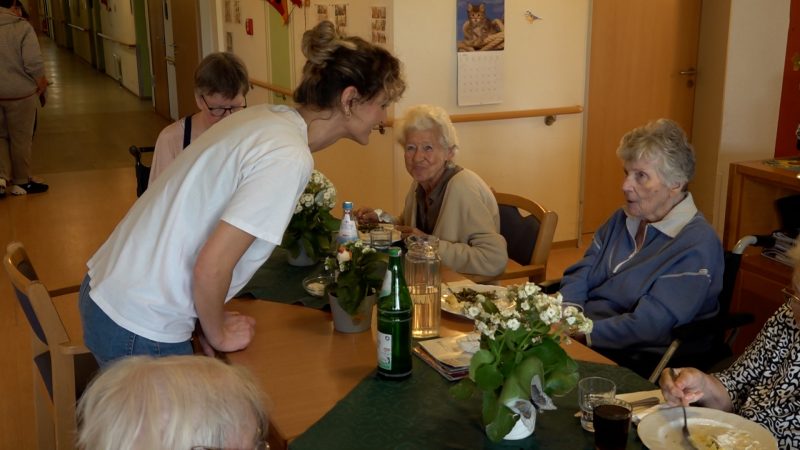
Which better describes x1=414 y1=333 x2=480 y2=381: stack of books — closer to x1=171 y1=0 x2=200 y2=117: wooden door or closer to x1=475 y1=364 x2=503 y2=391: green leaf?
x1=475 y1=364 x2=503 y2=391: green leaf

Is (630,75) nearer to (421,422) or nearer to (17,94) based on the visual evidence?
(421,422)

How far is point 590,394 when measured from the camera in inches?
65.4

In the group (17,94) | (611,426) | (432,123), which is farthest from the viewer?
(17,94)

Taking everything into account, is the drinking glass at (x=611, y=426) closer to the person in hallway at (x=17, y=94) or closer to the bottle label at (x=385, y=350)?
the bottle label at (x=385, y=350)

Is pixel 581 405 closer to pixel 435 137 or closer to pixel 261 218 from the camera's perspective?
pixel 261 218

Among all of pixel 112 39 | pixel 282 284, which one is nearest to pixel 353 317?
pixel 282 284

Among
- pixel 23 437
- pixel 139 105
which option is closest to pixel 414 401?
pixel 23 437

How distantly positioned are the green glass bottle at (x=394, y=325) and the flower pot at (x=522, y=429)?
0.34m

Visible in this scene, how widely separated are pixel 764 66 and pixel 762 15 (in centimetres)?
31

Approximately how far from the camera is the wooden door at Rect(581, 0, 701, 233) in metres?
5.34

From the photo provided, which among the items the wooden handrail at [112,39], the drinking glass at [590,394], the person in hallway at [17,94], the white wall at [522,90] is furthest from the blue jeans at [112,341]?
the wooden handrail at [112,39]

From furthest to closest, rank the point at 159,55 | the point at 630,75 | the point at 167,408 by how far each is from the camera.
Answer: the point at 159,55 → the point at 630,75 → the point at 167,408

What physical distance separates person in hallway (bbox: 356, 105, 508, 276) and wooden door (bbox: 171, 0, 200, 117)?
5260 millimetres

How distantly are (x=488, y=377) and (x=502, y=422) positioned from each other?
3.4 inches
